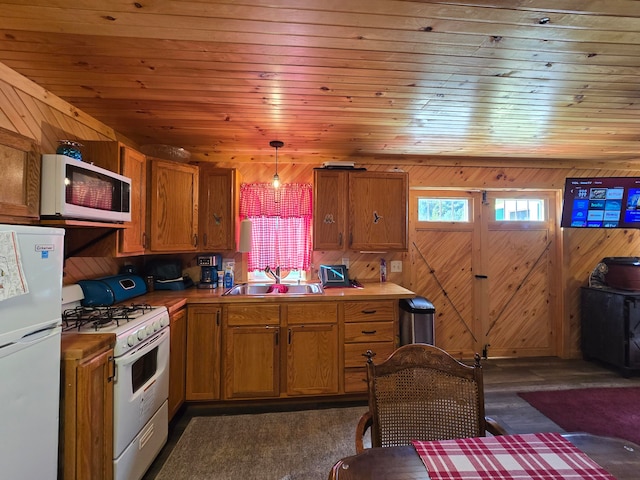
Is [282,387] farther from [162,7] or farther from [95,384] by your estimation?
[162,7]

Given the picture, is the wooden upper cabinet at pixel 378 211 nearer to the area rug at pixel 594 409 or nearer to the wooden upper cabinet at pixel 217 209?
the wooden upper cabinet at pixel 217 209

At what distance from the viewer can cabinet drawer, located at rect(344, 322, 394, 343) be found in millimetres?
2541

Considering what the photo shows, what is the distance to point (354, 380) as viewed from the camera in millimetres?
2529

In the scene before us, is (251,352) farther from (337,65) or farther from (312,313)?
(337,65)

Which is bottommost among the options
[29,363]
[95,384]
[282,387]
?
[282,387]

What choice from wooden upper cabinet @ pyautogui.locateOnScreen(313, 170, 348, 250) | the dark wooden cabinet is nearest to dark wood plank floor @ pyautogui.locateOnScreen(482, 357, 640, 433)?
the dark wooden cabinet

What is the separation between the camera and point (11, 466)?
1061 mm

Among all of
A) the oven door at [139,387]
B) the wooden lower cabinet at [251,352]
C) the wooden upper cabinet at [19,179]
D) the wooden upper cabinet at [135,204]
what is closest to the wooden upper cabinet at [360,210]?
the wooden lower cabinet at [251,352]

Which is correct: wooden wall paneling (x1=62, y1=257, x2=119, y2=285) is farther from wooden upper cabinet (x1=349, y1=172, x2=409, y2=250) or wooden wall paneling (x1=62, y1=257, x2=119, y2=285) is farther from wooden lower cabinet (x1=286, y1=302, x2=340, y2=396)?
wooden upper cabinet (x1=349, y1=172, x2=409, y2=250)

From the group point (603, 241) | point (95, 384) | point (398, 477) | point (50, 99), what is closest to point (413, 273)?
point (603, 241)

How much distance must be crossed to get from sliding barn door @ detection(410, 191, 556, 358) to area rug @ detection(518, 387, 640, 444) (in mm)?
817

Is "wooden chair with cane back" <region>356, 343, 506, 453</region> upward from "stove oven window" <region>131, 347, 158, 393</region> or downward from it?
upward

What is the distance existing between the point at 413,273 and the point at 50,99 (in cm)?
354

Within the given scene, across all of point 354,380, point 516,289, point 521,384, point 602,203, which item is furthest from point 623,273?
point 354,380
